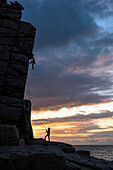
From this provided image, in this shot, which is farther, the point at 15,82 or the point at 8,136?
the point at 15,82

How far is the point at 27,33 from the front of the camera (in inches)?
1254

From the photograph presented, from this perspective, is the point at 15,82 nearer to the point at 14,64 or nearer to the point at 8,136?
the point at 14,64

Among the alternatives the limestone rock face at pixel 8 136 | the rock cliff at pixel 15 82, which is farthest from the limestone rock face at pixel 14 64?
the limestone rock face at pixel 8 136

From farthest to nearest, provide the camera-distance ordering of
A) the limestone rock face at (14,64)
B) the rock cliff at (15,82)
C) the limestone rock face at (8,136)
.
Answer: the limestone rock face at (14,64) < the rock cliff at (15,82) < the limestone rock face at (8,136)

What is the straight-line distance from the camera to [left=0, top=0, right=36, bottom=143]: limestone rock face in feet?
86.8

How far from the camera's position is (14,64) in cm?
2945

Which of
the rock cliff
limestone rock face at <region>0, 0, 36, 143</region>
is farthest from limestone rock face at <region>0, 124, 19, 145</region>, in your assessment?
limestone rock face at <region>0, 0, 36, 143</region>

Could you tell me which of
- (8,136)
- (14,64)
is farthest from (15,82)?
(8,136)

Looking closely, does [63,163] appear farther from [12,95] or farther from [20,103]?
[12,95]

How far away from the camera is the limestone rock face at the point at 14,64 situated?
26.5m

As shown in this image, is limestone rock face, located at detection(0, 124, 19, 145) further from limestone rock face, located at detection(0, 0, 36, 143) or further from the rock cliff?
limestone rock face, located at detection(0, 0, 36, 143)

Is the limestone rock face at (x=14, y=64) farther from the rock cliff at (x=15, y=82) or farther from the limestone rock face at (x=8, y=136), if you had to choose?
the limestone rock face at (x=8, y=136)

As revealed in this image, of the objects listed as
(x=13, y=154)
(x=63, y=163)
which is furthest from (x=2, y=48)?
(x=63, y=163)

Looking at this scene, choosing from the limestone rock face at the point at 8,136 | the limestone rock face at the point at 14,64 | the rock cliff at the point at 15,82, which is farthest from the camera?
the limestone rock face at the point at 14,64
